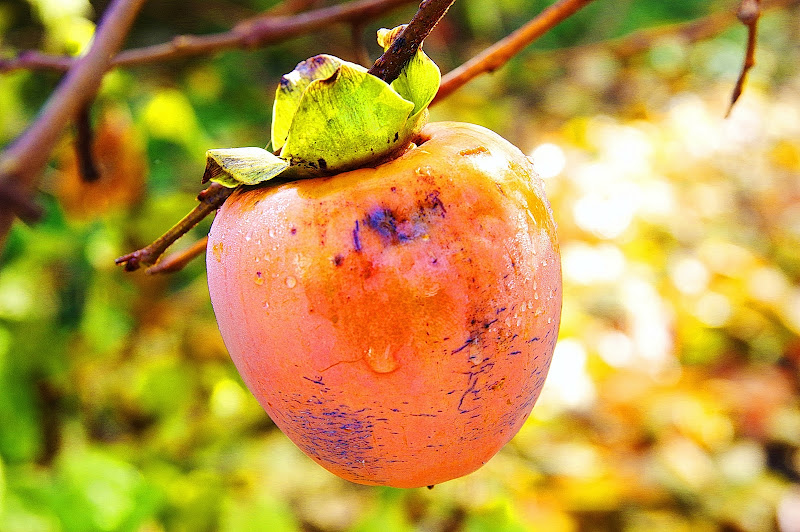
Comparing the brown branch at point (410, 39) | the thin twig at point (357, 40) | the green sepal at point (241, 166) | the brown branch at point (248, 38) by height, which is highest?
the brown branch at point (410, 39)

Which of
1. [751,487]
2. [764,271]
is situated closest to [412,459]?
[751,487]

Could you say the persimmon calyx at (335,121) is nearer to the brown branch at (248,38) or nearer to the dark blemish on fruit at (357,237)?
the dark blemish on fruit at (357,237)

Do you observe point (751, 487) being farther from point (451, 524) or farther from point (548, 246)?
point (548, 246)

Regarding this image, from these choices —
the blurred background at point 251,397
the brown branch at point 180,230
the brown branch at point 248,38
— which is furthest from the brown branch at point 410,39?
the blurred background at point 251,397

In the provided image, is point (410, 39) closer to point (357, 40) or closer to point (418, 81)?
point (418, 81)

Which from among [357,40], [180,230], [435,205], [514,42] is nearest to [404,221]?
[435,205]

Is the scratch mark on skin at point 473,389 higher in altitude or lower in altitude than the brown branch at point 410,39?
lower
